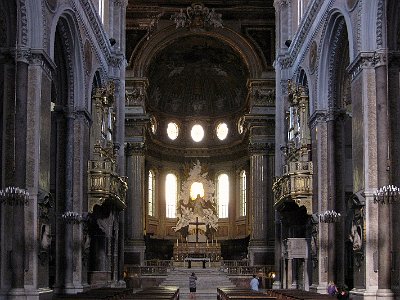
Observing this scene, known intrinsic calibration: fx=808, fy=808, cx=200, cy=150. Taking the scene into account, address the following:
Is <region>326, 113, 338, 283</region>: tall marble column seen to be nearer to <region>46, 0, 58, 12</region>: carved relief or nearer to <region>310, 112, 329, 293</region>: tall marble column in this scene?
<region>310, 112, 329, 293</region>: tall marble column

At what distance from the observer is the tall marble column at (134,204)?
45.8m

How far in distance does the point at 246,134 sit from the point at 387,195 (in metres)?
29.4

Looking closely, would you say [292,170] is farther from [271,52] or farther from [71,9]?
[271,52]

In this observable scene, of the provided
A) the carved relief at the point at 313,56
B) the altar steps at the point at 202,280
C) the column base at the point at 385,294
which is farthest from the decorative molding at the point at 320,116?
the altar steps at the point at 202,280

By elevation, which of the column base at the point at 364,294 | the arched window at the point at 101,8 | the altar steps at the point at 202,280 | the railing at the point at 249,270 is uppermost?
the arched window at the point at 101,8

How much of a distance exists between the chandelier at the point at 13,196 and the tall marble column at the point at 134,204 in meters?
25.4

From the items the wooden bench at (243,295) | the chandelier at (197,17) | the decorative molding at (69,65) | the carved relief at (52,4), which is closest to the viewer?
the wooden bench at (243,295)

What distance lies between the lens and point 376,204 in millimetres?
20891

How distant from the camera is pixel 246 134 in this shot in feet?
164

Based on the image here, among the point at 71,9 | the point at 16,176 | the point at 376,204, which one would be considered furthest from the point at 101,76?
the point at 376,204

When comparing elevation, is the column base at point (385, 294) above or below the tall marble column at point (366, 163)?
below

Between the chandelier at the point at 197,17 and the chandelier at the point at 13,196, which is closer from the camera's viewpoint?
the chandelier at the point at 13,196

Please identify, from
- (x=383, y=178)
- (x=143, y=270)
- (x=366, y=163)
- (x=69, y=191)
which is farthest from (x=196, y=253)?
(x=383, y=178)

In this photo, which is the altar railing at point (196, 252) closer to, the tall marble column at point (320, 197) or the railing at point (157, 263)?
the railing at point (157, 263)
